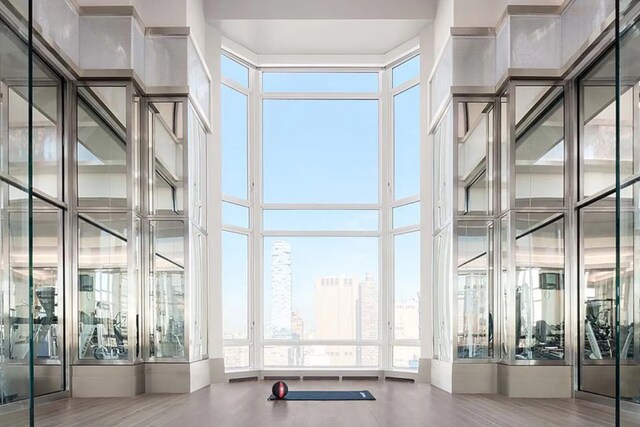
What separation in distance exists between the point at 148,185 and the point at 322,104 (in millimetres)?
4343

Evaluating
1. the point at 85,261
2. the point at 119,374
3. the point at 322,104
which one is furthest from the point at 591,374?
the point at 322,104

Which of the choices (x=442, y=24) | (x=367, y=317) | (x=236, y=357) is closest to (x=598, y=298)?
(x=442, y=24)

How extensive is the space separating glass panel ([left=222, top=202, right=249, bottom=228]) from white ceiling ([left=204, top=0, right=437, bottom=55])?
8.25ft

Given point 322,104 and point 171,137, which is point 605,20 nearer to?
point 171,137

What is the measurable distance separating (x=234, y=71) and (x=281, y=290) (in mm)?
3505

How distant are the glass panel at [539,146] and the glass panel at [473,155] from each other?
535mm

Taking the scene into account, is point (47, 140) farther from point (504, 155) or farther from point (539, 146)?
point (539, 146)

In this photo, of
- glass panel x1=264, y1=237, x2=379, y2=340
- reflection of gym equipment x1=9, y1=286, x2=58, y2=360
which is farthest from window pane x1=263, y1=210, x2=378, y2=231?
reflection of gym equipment x1=9, y1=286, x2=58, y2=360

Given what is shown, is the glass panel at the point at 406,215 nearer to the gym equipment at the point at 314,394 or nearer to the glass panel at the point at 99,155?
the gym equipment at the point at 314,394

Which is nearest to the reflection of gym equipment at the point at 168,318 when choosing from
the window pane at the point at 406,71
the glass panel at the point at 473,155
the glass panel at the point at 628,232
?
the glass panel at the point at 473,155

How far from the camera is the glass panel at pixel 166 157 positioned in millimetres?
8086

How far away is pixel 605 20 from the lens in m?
6.10

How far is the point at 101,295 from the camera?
7.48 metres

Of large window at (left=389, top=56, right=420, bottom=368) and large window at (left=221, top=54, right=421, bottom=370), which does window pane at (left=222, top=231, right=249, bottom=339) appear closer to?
large window at (left=221, top=54, right=421, bottom=370)
